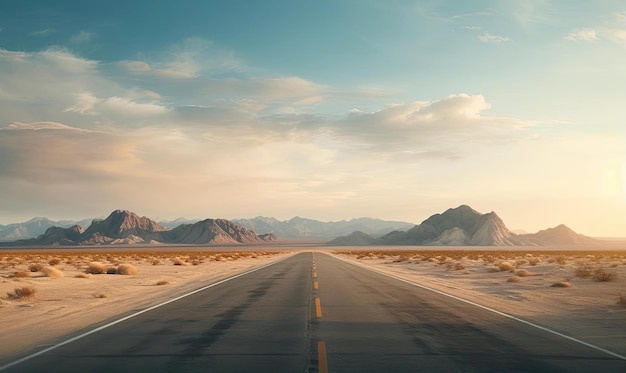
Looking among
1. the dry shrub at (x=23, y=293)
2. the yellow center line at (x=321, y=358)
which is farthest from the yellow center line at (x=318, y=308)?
the dry shrub at (x=23, y=293)

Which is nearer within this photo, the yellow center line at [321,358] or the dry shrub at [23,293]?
the yellow center line at [321,358]

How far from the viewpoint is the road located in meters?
8.29

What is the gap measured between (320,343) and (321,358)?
130 centimetres

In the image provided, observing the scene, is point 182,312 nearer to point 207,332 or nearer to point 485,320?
point 207,332

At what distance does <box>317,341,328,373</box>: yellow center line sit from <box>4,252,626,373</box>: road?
16 millimetres

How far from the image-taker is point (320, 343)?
9.98 metres

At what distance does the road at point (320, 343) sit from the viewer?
829cm

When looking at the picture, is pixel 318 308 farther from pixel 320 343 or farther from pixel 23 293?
pixel 23 293

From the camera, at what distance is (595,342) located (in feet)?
35.2

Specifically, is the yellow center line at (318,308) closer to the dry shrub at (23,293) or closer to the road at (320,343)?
the road at (320,343)

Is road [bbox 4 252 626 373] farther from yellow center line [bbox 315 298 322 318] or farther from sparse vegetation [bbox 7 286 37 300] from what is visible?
sparse vegetation [bbox 7 286 37 300]

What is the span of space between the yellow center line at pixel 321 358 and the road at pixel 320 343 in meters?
0.02

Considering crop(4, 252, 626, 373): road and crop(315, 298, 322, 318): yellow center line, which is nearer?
crop(4, 252, 626, 373): road

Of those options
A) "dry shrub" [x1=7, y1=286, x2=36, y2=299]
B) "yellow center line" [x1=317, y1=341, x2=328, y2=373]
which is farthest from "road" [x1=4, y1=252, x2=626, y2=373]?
"dry shrub" [x1=7, y1=286, x2=36, y2=299]
